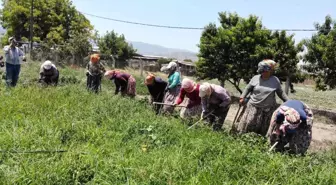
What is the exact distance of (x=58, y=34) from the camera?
32.6 metres

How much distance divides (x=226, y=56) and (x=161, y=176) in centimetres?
1234

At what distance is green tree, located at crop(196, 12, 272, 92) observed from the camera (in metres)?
14.2

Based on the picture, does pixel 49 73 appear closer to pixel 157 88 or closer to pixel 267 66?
pixel 157 88

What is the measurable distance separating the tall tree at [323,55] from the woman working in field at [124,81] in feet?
22.0

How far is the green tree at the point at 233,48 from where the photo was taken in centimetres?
1417

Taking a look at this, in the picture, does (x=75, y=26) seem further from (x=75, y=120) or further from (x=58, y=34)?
(x=75, y=120)

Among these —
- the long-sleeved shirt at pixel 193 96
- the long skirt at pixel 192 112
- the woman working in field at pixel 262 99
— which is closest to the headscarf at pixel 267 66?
the woman working in field at pixel 262 99

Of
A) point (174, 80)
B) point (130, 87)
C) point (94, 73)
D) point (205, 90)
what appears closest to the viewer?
point (205, 90)

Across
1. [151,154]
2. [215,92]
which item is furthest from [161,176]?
[215,92]

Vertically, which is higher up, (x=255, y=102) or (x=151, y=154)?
(x=255, y=102)

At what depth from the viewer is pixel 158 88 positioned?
23.5 ft

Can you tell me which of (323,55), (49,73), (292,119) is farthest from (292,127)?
(323,55)

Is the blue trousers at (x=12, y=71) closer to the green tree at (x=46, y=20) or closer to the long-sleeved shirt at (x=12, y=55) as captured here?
the long-sleeved shirt at (x=12, y=55)

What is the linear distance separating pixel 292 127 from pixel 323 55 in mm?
7727
